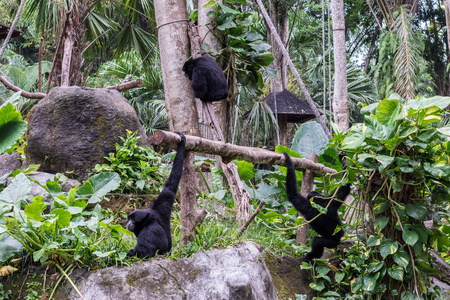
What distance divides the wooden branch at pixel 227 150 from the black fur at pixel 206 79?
1437 mm

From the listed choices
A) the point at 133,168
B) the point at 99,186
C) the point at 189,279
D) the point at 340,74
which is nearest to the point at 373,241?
the point at 189,279

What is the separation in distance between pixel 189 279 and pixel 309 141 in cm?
320

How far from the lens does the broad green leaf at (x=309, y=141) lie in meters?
5.61

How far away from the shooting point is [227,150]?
3551 millimetres

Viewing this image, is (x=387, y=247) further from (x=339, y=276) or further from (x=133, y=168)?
(x=133, y=168)

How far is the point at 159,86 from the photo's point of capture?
1312 cm

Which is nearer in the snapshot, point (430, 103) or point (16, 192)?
point (16, 192)

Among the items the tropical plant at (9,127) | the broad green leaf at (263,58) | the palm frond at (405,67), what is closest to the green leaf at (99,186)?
the tropical plant at (9,127)

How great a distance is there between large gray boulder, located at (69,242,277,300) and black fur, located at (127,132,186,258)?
4.9 inches

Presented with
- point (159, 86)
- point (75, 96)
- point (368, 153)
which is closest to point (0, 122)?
point (75, 96)

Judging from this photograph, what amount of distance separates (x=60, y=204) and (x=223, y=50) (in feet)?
11.3

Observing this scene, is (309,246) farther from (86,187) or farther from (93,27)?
(93,27)

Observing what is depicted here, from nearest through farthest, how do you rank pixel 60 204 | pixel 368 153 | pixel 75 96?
pixel 60 204
pixel 368 153
pixel 75 96

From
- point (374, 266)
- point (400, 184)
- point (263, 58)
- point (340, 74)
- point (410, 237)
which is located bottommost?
point (374, 266)
